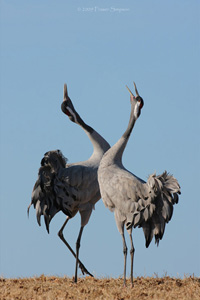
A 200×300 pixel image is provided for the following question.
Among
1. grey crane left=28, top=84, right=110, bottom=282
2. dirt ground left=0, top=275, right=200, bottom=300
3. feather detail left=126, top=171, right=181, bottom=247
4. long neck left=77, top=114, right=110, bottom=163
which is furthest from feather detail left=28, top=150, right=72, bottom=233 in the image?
feather detail left=126, top=171, right=181, bottom=247

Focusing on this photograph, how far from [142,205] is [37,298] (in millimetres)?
2218

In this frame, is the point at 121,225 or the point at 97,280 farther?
the point at 97,280

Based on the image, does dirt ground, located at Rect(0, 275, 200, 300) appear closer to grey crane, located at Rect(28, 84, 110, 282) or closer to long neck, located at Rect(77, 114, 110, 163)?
grey crane, located at Rect(28, 84, 110, 282)

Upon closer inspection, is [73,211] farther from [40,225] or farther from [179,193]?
[179,193]

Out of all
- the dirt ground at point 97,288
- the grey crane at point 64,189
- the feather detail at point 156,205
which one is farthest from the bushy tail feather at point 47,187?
the feather detail at point 156,205

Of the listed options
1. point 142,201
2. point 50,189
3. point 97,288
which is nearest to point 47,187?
point 50,189

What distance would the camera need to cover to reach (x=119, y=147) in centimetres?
968

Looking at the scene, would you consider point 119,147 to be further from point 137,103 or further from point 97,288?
point 97,288

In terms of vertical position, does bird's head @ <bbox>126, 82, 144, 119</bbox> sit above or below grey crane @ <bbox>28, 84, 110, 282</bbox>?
above

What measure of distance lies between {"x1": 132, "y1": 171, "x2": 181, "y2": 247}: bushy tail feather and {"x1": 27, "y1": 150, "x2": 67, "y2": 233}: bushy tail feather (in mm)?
2012

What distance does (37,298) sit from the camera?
802 cm

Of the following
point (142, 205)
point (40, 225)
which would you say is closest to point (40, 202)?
point (40, 225)

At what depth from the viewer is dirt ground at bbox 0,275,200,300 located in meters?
8.12

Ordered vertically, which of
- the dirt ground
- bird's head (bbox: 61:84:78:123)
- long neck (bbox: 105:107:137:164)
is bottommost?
the dirt ground
